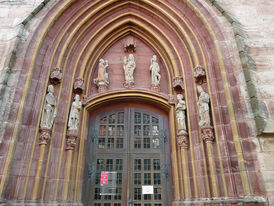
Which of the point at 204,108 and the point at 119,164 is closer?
the point at 204,108

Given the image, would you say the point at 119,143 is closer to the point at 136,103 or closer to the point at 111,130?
the point at 111,130

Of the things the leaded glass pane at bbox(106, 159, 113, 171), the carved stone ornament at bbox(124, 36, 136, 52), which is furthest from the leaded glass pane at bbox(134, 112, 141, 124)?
the carved stone ornament at bbox(124, 36, 136, 52)

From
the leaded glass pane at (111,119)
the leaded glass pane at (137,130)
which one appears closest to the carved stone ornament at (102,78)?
the leaded glass pane at (111,119)

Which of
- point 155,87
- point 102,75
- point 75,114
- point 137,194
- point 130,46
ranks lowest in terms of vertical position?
point 137,194

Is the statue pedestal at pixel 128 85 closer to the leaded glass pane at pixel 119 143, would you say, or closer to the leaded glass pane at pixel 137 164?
the leaded glass pane at pixel 119 143

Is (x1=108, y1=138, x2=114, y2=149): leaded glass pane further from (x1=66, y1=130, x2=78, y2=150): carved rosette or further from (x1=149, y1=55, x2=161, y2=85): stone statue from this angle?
(x1=149, y1=55, x2=161, y2=85): stone statue

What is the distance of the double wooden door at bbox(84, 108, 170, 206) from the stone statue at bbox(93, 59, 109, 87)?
111 centimetres

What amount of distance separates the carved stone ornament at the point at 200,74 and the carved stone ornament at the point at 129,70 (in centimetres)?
225

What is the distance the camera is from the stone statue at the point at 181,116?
21.3 feet

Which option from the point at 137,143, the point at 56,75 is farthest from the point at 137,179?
the point at 56,75

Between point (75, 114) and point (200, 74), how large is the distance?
4.04 meters

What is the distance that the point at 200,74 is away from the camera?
21.6 feet

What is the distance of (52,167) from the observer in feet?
19.9

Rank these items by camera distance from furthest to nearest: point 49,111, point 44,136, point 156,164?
point 156,164
point 49,111
point 44,136
